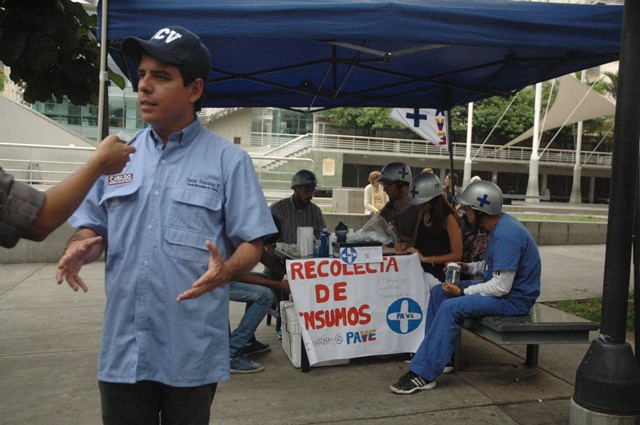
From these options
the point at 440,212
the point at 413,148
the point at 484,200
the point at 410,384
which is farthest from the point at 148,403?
the point at 413,148

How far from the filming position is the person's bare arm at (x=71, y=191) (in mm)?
1608

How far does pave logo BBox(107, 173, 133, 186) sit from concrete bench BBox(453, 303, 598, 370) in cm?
308

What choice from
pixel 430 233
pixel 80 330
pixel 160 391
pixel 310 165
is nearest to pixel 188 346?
pixel 160 391

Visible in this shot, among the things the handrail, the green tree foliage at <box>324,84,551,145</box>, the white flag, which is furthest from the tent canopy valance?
the green tree foliage at <box>324,84,551,145</box>

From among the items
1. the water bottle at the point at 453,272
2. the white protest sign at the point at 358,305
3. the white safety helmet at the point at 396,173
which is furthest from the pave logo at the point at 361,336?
the white safety helmet at the point at 396,173

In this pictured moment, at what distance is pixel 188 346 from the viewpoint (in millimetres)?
1914

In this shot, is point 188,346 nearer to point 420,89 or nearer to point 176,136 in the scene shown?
point 176,136

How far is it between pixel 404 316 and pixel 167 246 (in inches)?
137

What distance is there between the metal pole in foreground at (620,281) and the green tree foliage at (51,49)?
4135mm

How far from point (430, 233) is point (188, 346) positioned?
373 centimetres

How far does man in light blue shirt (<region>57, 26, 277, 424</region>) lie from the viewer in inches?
75.0

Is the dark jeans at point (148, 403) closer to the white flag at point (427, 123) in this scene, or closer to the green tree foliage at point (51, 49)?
the green tree foliage at point (51, 49)

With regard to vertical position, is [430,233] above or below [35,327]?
above

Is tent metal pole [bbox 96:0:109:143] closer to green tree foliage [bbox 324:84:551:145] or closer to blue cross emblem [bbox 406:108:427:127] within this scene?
blue cross emblem [bbox 406:108:427:127]
